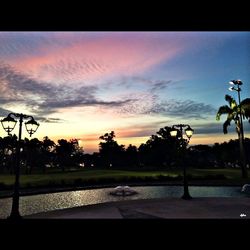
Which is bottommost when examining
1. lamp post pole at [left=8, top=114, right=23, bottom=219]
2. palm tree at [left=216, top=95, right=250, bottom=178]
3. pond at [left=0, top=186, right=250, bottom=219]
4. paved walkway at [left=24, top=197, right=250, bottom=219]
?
pond at [left=0, top=186, right=250, bottom=219]

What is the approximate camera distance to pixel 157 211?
29.7ft

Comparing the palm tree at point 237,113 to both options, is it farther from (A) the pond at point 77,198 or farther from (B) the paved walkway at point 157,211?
(B) the paved walkway at point 157,211

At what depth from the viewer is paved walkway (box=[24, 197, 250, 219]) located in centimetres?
820

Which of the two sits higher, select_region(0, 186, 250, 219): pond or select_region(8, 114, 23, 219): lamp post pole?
select_region(8, 114, 23, 219): lamp post pole

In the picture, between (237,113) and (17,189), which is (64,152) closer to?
(237,113)

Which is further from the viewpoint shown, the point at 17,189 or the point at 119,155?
the point at 119,155

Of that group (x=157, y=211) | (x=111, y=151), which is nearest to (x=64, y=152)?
(x=111, y=151)

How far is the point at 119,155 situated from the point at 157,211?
196 feet

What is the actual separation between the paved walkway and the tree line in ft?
138

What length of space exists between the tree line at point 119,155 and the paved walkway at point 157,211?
41959mm

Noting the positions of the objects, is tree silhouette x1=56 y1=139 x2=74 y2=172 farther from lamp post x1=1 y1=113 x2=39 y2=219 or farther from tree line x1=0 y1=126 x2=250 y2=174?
lamp post x1=1 y1=113 x2=39 y2=219

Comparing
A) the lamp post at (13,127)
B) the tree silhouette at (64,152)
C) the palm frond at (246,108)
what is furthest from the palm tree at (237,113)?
the tree silhouette at (64,152)

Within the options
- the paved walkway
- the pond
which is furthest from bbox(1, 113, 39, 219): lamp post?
the pond
